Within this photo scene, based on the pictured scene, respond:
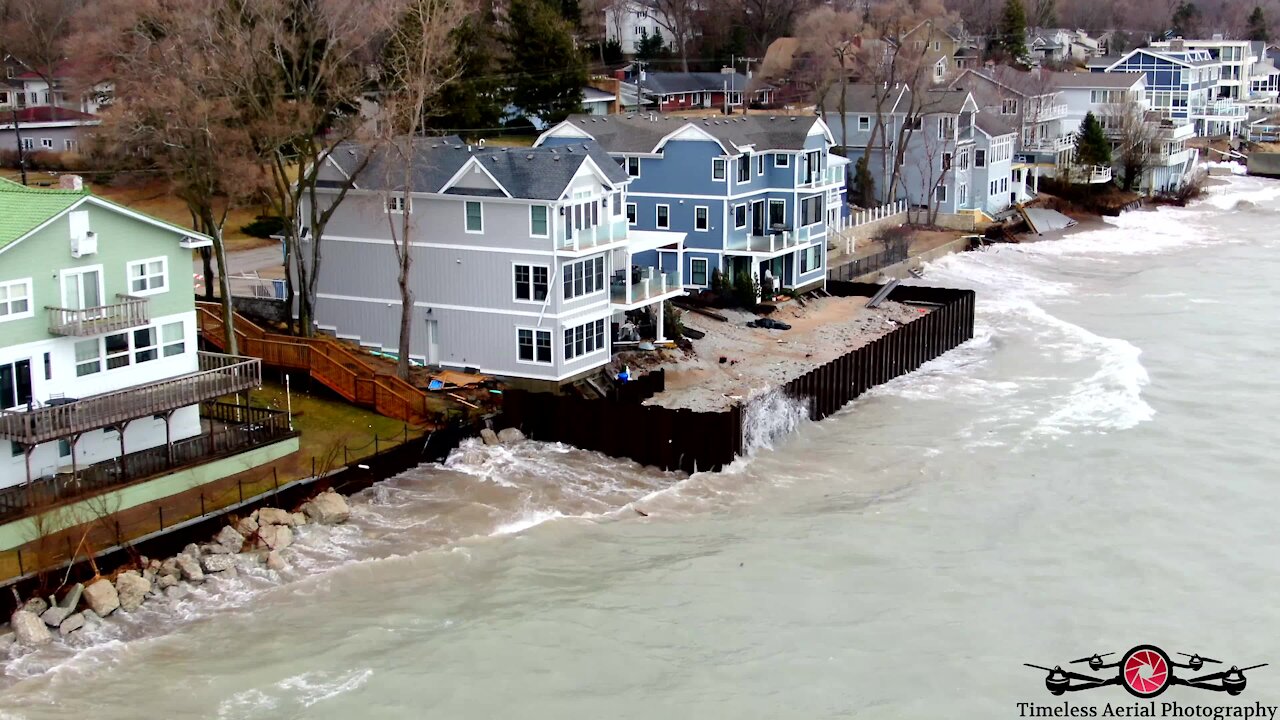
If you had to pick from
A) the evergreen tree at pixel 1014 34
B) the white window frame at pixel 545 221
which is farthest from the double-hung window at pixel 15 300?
the evergreen tree at pixel 1014 34

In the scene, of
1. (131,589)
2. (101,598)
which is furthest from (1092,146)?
(101,598)

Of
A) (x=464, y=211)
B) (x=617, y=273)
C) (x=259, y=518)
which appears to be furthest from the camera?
(x=617, y=273)

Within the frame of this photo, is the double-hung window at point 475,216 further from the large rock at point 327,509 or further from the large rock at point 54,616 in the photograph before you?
the large rock at point 54,616

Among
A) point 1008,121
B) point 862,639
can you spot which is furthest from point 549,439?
point 1008,121

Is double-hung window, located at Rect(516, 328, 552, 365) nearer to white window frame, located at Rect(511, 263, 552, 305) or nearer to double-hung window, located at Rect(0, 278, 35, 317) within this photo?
white window frame, located at Rect(511, 263, 552, 305)

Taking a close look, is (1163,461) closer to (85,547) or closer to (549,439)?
(549,439)

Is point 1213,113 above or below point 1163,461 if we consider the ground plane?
above

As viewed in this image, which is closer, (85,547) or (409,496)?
(85,547)
